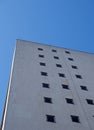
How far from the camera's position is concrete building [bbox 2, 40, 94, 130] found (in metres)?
13.3

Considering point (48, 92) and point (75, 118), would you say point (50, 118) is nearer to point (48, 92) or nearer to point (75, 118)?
point (75, 118)

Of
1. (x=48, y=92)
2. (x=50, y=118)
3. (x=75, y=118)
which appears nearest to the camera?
(x=50, y=118)

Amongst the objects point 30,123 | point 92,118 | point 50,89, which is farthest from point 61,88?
point 30,123

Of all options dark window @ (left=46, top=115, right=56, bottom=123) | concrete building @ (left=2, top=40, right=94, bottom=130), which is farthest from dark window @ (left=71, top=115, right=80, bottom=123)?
dark window @ (left=46, top=115, right=56, bottom=123)

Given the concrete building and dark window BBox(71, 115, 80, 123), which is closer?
the concrete building

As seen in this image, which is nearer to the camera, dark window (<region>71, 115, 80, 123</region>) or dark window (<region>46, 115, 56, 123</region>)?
Answer: dark window (<region>46, 115, 56, 123</region>)

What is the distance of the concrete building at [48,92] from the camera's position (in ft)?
43.7

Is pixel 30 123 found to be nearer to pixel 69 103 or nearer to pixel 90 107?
pixel 69 103

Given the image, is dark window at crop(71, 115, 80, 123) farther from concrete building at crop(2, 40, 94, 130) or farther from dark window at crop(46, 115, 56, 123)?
dark window at crop(46, 115, 56, 123)

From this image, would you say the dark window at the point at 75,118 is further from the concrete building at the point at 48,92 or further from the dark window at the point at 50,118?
the dark window at the point at 50,118

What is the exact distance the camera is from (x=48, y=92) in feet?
51.8

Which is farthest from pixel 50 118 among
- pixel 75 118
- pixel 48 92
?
pixel 48 92

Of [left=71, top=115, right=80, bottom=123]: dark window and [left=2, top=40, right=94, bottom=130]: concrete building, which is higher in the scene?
[left=2, top=40, right=94, bottom=130]: concrete building

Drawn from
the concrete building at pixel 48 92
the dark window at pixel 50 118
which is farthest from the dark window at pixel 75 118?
the dark window at pixel 50 118
